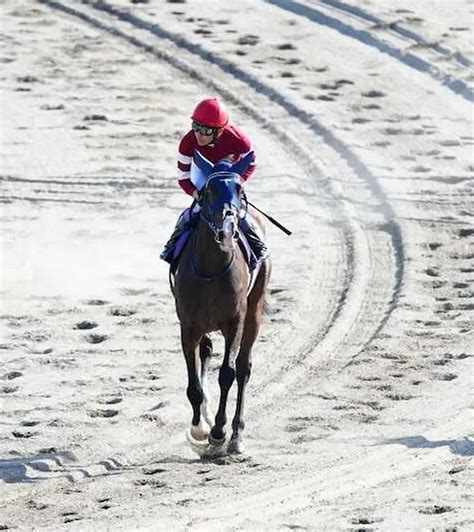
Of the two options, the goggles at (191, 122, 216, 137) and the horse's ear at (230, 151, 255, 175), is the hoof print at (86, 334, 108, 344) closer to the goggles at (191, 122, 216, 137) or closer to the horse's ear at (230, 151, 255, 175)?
the goggles at (191, 122, 216, 137)

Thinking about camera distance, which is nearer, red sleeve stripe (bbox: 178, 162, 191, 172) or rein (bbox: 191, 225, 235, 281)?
rein (bbox: 191, 225, 235, 281)

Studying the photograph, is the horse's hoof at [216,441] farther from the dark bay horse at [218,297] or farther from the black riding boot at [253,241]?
the black riding boot at [253,241]

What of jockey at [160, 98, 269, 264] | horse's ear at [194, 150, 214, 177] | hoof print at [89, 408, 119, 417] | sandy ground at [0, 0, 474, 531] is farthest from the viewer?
hoof print at [89, 408, 119, 417]

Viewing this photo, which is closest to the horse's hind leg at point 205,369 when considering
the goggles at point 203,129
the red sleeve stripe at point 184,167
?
the red sleeve stripe at point 184,167

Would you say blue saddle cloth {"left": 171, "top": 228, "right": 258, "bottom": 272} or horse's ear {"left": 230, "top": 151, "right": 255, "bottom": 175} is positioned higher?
horse's ear {"left": 230, "top": 151, "right": 255, "bottom": 175}

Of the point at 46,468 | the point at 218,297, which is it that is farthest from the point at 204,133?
the point at 46,468

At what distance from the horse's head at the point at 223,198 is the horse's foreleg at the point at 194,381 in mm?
886

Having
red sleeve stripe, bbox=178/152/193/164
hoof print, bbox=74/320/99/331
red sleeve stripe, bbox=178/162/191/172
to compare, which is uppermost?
red sleeve stripe, bbox=178/152/193/164

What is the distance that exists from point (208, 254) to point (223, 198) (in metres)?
0.60

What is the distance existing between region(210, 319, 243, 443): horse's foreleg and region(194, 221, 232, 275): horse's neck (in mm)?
535

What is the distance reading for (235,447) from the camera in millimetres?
15297

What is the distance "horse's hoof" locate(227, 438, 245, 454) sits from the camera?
1529cm

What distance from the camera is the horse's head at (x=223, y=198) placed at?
559 inches

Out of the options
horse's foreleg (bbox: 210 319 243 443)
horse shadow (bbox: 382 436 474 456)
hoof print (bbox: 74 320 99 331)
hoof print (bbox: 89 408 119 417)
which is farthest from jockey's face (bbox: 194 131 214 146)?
hoof print (bbox: 74 320 99 331)
